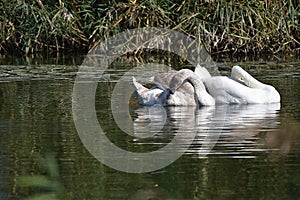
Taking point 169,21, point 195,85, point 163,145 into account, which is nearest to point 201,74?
point 195,85

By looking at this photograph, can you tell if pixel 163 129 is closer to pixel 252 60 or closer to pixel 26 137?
pixel 26 137

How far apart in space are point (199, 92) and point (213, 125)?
1.45 meters

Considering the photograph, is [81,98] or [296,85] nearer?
[81,98]

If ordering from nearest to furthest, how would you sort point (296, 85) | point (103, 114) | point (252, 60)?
point (103, 114)
point (296, 85)
point (252, 60)

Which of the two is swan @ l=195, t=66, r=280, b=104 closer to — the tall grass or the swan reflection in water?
the swan reflection in water

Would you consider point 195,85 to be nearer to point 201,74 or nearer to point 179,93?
point 179,93

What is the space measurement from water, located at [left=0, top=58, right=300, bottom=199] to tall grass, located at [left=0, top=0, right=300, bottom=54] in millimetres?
3939

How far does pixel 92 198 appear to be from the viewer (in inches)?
191

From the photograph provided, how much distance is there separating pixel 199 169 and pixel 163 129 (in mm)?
1653

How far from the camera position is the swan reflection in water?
6414 millimetres

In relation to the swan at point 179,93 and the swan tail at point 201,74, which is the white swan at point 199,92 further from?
the swan tail at point 201,74

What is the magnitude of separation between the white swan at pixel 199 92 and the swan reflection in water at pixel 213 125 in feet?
0.35

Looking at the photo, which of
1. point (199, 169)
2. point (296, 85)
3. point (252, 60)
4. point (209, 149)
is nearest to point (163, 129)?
point (209, 149)

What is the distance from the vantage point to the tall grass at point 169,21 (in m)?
14.2
